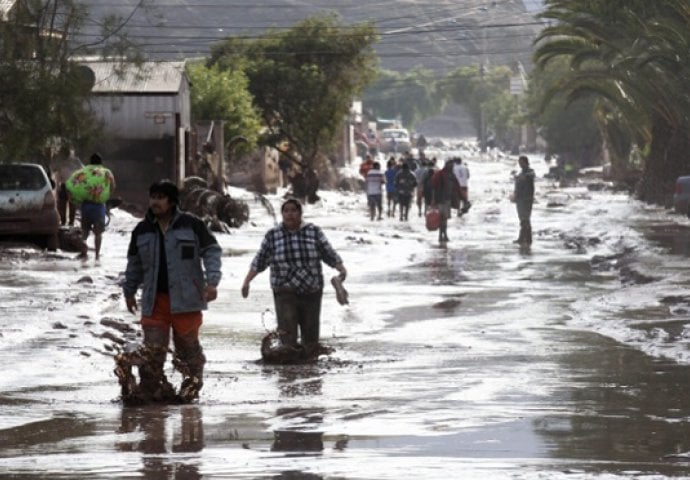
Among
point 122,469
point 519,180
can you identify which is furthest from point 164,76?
point 122,469

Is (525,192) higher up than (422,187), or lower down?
higher up

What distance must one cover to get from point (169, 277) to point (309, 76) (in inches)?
1989

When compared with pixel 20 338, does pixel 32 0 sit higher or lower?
higher

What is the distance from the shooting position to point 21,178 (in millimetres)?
27875

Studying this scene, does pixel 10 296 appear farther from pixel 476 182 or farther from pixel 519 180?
pixel 476 182

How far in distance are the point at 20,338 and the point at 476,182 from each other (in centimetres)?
6895

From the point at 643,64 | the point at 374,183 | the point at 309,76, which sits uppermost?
the point at 309,76

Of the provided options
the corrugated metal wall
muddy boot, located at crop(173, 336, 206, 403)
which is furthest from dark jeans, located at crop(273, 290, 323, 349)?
the corrugated metal wall

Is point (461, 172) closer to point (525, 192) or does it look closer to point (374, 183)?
point (374, 183)

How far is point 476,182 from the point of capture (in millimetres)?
84375

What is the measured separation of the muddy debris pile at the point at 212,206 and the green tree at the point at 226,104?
61.1ft

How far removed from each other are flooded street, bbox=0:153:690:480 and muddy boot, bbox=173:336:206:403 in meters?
0.22

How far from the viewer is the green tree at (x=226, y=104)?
5806 centimetres

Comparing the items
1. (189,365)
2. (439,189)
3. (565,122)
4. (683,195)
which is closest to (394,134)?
(565,122)
